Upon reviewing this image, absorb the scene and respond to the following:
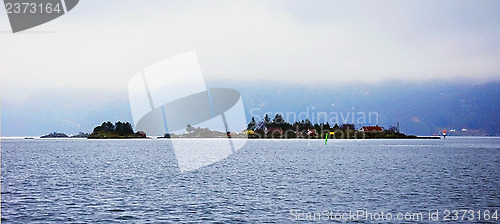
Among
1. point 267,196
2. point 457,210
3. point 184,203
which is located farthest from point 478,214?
point 184,203

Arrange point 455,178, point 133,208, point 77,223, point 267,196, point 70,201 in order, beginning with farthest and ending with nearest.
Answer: point 455,178
point 267,196
point 70,201
point 133,208
point 77,223

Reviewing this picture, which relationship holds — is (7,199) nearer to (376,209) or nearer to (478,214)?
(376,209)

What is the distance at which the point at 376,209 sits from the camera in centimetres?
4253

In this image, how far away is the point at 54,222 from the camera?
3634cm

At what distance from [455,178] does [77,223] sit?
54.5 m

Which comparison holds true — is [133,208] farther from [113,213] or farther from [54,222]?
[54,222]

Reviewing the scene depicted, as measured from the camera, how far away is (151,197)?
49.5 meters

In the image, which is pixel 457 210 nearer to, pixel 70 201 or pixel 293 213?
pixel 293 213

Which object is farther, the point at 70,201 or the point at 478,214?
the point at 70,201

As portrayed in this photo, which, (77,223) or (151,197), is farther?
(151,197)

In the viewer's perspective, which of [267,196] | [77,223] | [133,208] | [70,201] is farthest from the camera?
[267,196]

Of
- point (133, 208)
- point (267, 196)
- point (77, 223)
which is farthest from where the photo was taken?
point (267, 196)

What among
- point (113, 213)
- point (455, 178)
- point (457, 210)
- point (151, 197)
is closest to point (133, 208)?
point (113, 213)

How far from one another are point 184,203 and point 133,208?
4877mm
